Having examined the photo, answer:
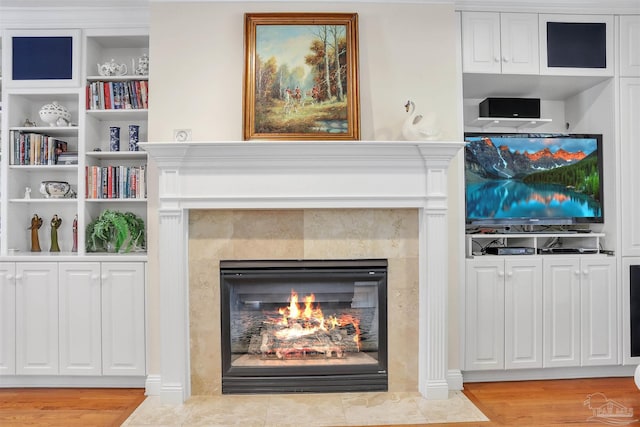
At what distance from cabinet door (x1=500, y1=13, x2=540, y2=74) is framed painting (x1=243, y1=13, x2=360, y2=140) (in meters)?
1.05

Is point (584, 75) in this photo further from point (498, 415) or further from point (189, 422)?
point (189, 422)

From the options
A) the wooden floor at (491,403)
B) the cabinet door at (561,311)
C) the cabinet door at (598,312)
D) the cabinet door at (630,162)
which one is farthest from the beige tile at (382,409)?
the cabinet door at (630,162)

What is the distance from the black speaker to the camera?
132 inches

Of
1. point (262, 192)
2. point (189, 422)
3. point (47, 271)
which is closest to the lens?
point (189, 422)

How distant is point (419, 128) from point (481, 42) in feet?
2.79

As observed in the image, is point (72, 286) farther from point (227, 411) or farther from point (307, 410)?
point (307, 410)

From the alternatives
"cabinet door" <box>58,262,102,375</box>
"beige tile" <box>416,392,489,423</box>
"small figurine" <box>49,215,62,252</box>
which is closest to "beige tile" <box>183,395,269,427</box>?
"cabinet door" <box>58,262,102,375</box>

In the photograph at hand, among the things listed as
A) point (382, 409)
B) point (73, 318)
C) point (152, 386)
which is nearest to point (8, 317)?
point (73, 318)

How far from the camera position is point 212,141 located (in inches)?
116

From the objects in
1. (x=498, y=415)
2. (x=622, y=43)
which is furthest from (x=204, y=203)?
(x=622, y=43)

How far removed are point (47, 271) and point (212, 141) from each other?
1.45 meters

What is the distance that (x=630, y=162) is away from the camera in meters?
3.23

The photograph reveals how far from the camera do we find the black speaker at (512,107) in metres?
3.34

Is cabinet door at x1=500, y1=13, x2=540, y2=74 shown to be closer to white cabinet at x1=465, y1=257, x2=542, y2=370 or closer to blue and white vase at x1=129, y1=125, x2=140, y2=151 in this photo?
white cabinet at x1=465, y1=257, x2=542, y2=370
